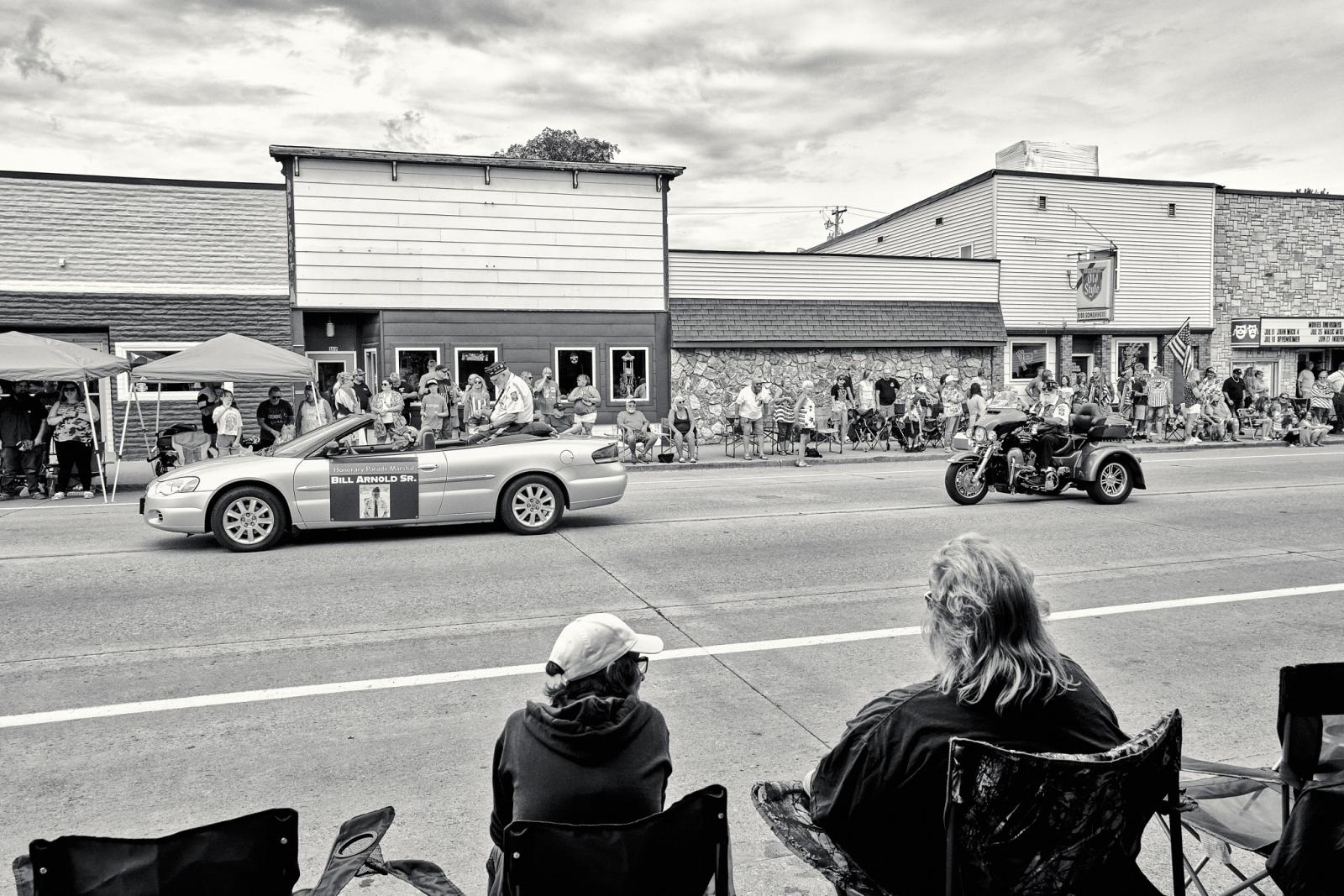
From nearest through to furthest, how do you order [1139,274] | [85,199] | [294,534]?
[294,534], [85,199], [1139,274]

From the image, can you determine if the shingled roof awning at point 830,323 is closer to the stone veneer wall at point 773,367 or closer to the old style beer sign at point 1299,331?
the stone veneer wall at point 773,367

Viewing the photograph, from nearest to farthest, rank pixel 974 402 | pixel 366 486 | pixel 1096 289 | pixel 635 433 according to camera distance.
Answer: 1. pixel 366 486
2. pixel 635 433
3. pixel 974 402
4. pixel 1096 289

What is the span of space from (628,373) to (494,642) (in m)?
17.8

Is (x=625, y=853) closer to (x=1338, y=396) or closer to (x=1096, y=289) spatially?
(x=1338, y=396)

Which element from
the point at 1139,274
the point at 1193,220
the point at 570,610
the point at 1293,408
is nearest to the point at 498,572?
the point at 570,610

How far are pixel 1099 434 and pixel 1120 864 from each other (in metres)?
11.5

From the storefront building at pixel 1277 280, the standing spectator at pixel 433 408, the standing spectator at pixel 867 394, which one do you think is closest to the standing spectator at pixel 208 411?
the standing spectator at pixel 433 408

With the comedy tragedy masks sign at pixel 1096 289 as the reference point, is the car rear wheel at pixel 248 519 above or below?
below

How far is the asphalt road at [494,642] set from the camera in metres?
4.41

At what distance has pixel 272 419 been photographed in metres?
18.5

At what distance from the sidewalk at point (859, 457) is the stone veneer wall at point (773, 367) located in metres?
1.54

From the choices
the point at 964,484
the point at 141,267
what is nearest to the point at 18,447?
the point at 141,267

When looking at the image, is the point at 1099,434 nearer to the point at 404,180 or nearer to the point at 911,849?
the point at 911,849

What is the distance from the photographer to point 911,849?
2.55m
